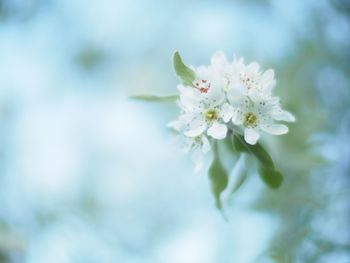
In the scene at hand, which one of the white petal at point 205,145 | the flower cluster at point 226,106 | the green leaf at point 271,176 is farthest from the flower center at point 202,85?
the green leaf at point 271,176

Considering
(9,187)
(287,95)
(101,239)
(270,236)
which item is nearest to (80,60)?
(9,187)

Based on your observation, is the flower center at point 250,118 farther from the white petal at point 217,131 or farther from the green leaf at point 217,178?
the green leaf at point 217,178

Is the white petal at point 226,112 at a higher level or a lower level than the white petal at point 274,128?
higher

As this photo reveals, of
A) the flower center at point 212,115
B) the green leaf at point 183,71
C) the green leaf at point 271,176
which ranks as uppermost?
the green leaf at point 183,71

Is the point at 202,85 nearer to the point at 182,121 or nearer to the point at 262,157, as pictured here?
the point at 182,121

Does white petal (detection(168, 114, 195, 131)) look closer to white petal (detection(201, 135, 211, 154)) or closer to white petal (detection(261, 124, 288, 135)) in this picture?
white petal (detection(201, 135, 211, 154))

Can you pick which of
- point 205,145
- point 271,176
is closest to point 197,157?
point 205,145

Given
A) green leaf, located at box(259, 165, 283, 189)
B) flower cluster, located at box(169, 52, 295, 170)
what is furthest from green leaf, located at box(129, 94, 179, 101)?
green leaf, located at box(259, 165, 283, 189)

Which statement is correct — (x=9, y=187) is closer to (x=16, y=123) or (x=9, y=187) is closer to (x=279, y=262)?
(x=16, y=123)
